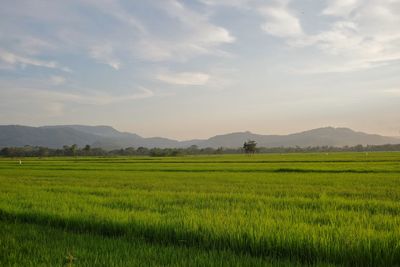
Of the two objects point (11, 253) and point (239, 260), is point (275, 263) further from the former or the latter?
point (11, 253)

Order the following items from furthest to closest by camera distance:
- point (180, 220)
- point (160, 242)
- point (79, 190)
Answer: point (79, 190) → point (180, 220) → point (160, 242)

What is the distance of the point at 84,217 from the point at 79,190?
8.55 metres

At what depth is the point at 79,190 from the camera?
1752cm

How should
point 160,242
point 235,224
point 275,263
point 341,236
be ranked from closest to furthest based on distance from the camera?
point 275,263
point 341,236
point 160,242
point 235,224

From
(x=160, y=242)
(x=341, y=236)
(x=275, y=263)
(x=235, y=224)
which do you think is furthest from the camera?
(x=235, y=224)

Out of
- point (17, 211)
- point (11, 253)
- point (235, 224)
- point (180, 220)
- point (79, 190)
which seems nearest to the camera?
point (11, 253)

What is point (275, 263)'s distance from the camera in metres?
5.58

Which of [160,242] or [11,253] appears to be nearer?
[11,253]

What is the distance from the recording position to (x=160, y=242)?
7328 millimetres

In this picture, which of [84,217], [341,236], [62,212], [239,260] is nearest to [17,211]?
[62,212]

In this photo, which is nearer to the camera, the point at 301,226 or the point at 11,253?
the point at 11,253

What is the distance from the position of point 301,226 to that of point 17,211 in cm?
757

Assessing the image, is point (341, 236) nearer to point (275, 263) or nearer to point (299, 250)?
point (299, 250)

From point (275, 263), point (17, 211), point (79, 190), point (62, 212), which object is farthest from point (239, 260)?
point (79, 190)
